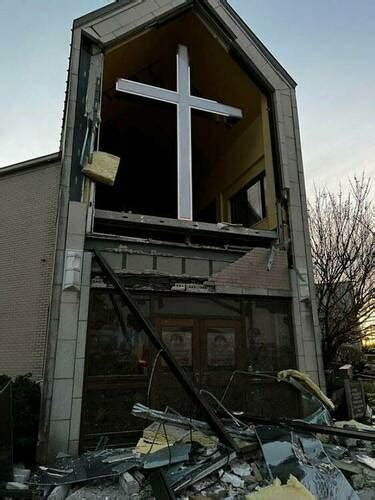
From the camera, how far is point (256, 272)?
8.39 m

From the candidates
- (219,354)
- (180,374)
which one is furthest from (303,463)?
(219,354)

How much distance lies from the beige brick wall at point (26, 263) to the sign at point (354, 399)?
25.4 ft

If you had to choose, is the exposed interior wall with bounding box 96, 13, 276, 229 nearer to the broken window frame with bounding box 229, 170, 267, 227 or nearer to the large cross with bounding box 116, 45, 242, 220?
the broken window frame with bounding box 229, 170, 267, 227

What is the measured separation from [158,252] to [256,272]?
2.55 m

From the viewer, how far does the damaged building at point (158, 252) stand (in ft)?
22.2

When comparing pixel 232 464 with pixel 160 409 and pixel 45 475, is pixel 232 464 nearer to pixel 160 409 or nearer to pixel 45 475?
pixel 160 409

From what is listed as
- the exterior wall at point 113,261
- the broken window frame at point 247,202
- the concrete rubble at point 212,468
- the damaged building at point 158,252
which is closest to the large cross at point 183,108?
the damaged building at point 158,252

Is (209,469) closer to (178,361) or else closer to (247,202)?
(178,361)

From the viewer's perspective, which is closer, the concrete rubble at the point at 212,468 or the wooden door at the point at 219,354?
the concrete rubble at the point at 212,468

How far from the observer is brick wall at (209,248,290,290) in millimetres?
8148

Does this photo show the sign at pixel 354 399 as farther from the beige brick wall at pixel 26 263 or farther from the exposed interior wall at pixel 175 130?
the beige brick wall at pixel 26 263

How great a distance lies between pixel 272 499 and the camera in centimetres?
418

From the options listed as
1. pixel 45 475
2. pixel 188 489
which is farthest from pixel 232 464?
pixel 45 475

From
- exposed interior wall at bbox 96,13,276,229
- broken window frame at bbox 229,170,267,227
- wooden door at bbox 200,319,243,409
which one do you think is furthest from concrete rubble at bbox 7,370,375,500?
broken window frame at bbox 229,170,267,227
